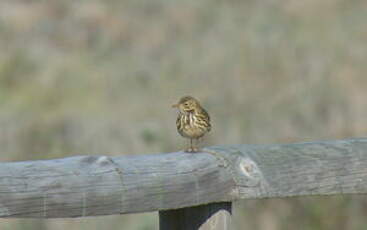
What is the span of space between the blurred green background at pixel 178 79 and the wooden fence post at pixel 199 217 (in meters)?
3.51

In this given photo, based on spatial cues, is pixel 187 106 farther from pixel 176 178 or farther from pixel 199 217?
pixel 176 178

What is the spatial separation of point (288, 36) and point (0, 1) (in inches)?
189

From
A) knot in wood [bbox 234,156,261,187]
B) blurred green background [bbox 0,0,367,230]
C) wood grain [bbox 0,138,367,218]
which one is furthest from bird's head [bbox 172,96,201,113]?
blurred green background [bbox 0,0,367,230]

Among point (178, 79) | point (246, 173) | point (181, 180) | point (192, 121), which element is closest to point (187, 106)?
point (192, 121)

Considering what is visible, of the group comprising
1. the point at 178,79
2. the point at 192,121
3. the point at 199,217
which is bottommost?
the point at 199,217

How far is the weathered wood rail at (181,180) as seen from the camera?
3125mm

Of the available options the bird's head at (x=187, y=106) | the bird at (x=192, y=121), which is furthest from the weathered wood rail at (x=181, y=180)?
the bird's head at (x=187, y=106)

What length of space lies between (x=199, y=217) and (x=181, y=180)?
8.4 inches

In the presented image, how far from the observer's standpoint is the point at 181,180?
3.50m

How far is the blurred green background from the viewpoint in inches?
362

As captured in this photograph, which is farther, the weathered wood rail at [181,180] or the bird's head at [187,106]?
the bird's head at [187,106]

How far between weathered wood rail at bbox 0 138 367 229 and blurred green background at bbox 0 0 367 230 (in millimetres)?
3491

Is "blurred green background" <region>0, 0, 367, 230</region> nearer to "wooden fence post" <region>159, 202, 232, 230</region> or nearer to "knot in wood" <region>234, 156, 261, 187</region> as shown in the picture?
"wooden fence post" <region>159, 202, 232, 230</region>

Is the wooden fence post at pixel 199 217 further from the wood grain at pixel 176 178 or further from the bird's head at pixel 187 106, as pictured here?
the bird's head at pixel 187 106
